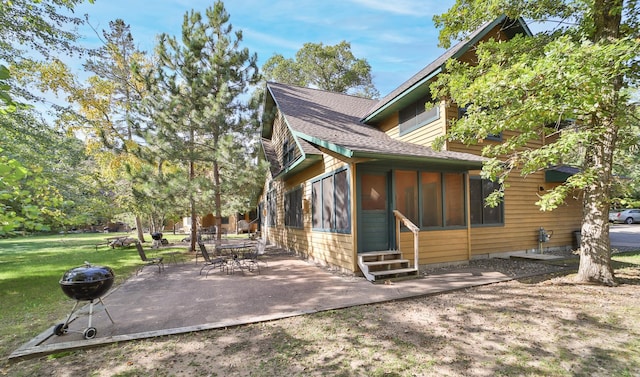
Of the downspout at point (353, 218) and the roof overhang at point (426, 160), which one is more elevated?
the roof overhang at point (426, 160)

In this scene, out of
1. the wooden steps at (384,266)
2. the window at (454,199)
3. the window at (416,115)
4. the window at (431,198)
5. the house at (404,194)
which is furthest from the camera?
the window at (416,115)

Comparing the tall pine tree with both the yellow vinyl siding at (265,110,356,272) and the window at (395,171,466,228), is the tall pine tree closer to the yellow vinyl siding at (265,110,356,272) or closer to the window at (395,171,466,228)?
the yellow vinyl siding at (265,110,356,272)

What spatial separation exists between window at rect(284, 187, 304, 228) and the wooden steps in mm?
3780

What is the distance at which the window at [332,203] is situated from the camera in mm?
7113

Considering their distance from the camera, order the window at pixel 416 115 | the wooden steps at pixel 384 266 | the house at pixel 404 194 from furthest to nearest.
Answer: the window at pixel 416 115, the house at pixel 404 194, the wooden steps at pixel 384 266

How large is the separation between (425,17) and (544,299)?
965 centimetres

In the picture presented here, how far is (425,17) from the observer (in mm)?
10453

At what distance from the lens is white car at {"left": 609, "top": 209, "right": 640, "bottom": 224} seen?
23.8 meters

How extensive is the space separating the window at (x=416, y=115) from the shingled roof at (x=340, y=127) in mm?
629

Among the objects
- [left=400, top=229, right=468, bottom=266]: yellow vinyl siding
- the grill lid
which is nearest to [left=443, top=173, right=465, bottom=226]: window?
[left=400, top=229, right=468, bottom=266]: yellow vinyl siding

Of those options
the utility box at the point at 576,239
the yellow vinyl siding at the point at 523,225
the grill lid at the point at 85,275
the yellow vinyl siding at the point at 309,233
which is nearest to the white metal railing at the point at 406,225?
the yellow vinyl siding at the point at 309,233

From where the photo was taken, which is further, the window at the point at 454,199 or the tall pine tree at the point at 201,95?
the tall pine tree at the point at 201,95

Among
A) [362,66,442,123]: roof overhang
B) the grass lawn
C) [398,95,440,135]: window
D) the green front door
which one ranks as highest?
[362,66,442,123]: roof overhang

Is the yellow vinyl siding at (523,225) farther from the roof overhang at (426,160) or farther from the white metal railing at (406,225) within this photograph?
the white metal railing at (406,225)
